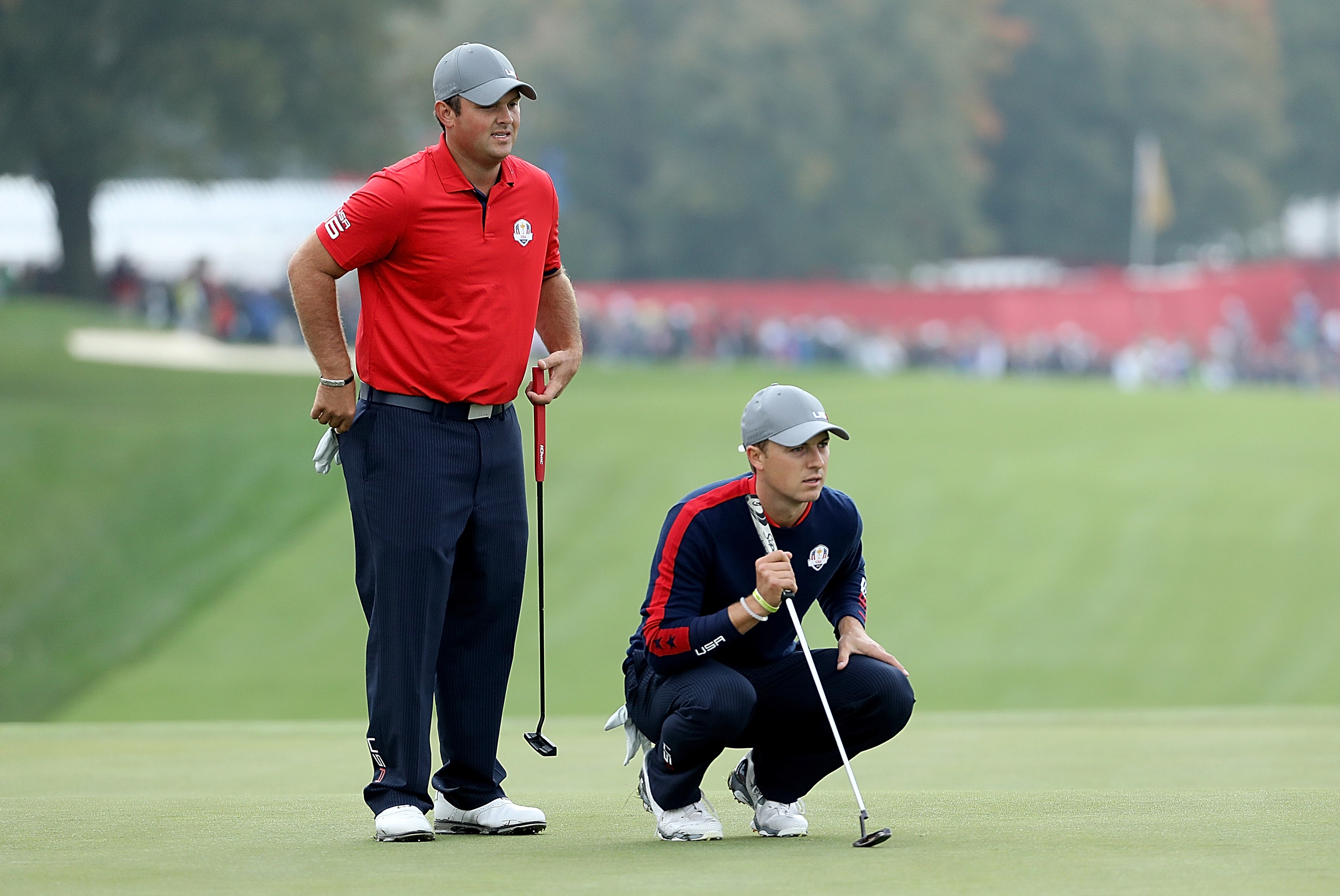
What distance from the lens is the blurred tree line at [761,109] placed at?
3369cm

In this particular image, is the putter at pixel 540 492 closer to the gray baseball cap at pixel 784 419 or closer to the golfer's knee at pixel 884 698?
the gray baseball cap at pixel 784 419

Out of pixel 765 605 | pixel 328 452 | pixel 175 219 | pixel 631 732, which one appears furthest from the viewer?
pixel 175 219

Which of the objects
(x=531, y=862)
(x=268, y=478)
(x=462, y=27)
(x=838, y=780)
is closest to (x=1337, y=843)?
(x=531, y=862)

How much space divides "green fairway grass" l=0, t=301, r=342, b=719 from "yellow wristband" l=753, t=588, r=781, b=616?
1141cm

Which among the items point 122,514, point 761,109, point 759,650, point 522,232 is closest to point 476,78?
point 522,232

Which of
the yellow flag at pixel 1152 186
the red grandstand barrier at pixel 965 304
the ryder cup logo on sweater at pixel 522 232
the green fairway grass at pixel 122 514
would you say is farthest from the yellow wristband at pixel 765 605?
the yellow flag at pixel 1152 186

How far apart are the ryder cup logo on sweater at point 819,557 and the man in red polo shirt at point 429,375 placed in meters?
0.82

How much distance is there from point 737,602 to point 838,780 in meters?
2.39

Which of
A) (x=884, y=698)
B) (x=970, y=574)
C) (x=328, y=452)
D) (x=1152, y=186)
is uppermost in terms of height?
(x=1152, y=186)

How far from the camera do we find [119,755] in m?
8.08

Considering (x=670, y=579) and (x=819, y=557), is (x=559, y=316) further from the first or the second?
(x=819, y=557)

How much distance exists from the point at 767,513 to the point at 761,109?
180ft

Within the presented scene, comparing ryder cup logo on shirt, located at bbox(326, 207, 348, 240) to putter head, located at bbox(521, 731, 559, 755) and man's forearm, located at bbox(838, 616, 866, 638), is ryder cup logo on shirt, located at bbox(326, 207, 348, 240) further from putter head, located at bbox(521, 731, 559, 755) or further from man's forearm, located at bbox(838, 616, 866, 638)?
man's forearm, located at bbox(838, 616, 866, 638)

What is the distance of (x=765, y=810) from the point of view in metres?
5.34
